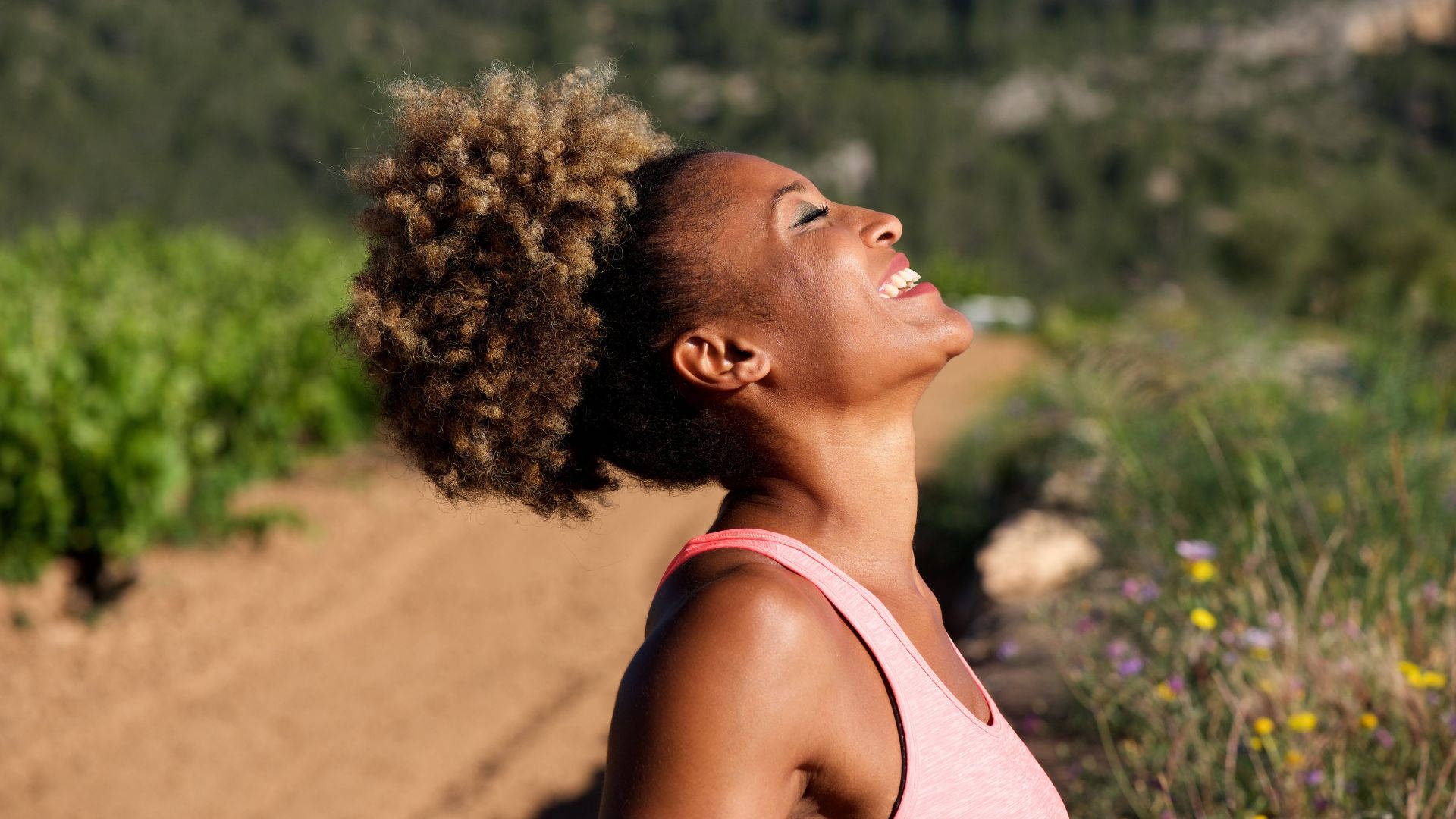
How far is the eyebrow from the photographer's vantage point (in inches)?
60.9

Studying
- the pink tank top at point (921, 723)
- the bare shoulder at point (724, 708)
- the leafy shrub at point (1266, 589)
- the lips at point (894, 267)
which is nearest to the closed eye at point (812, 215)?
the lips at point (894, 267)

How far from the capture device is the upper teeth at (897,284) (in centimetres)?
155

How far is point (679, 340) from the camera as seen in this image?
152cm

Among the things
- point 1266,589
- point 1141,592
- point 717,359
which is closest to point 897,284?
point 717,359

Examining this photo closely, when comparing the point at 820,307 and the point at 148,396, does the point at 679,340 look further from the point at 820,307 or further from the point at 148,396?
the point at 148,396

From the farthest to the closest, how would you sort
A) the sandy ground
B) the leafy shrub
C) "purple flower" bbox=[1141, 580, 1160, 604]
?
the sandy ground < "purple flower" bbox=[1141, 580, 1160, 604] < the leafy shrub

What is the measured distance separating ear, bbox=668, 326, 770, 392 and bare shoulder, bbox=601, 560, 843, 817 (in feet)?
1.04

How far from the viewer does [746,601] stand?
4.04 ft

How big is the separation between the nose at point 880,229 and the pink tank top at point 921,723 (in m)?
0.39

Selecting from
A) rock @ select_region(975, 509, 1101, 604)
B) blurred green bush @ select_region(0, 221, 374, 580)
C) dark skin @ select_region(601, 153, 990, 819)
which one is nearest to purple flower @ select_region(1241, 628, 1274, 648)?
dark skin @ select_region(601, 153, 990, 819)

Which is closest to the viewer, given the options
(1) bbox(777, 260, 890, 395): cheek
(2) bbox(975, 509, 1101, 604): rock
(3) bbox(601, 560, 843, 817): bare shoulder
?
(3) bbox(601, 560, 843, 817): bare shoulder

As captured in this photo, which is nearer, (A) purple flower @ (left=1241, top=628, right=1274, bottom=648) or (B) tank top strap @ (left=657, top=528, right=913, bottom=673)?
(B) tank top strap @ (left=657, top=528, right=913, bottom=673)

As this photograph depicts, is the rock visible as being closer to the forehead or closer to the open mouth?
the open mouth

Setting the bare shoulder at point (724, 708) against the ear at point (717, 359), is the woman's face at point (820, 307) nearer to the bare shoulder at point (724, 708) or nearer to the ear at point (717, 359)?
the ear at point (717, 359)
